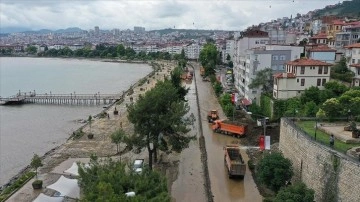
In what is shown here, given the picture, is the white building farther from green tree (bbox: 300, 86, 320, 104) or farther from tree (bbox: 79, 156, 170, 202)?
tree (bbox: 79, 156, 170, 202)

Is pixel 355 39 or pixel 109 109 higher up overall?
pixel 355 39

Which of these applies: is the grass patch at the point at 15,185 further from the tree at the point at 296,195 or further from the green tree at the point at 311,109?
the green tree at the point at 311,109

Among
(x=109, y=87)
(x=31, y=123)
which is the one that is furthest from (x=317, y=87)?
(x=109, y=87)

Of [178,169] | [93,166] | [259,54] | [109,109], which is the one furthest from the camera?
[109,109]

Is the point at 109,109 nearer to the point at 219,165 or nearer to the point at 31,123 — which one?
the point at 31,123

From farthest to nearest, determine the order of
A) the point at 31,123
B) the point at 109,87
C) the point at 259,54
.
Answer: the point at 109,87 < the point at 31,123 < the point at 259,54

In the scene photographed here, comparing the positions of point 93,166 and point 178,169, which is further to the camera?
point 178,169

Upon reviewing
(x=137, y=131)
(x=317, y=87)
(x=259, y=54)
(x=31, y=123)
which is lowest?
(x=31, y=123)
